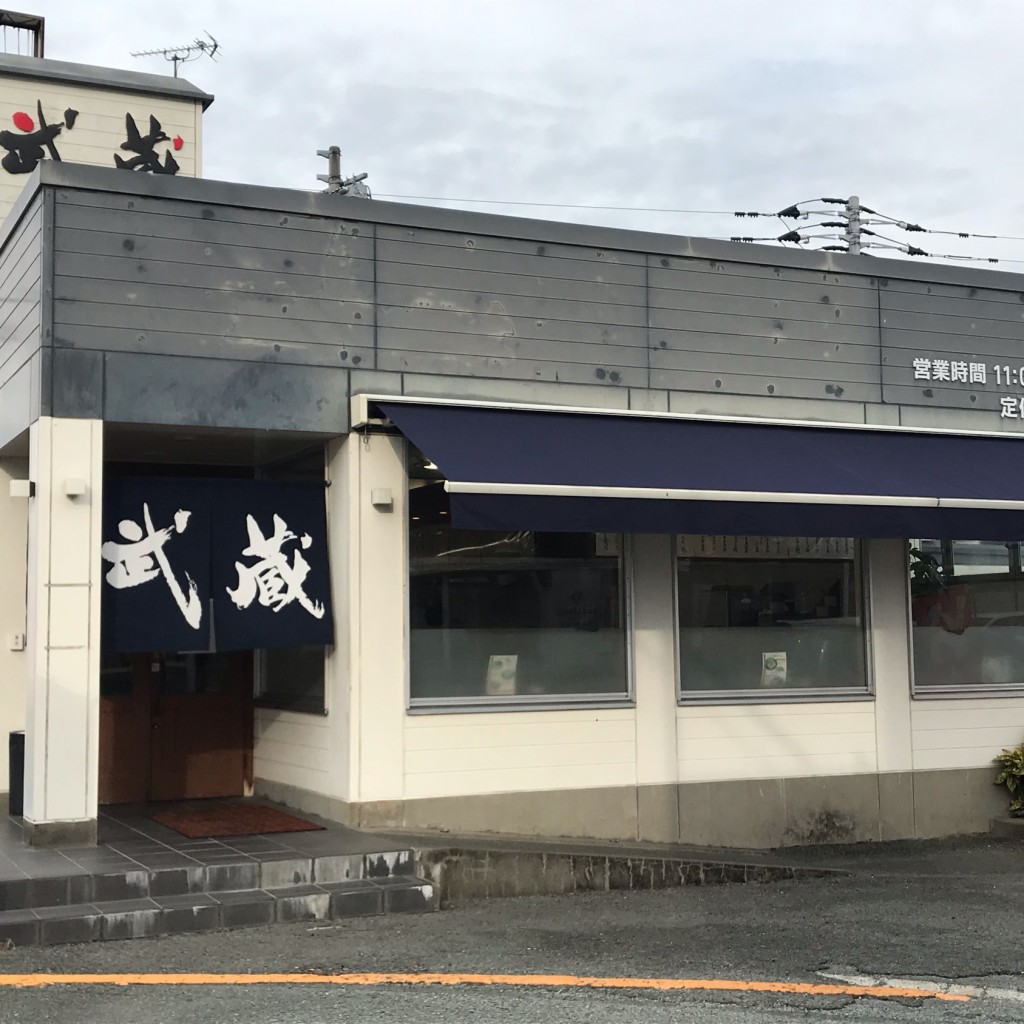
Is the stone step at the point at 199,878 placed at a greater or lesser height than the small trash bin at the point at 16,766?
Result: lesser

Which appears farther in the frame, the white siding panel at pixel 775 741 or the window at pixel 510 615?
the white siding panel at pixel 775 741

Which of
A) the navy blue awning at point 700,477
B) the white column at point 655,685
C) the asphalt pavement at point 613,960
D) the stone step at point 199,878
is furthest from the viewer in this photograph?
the white column at point 655,685

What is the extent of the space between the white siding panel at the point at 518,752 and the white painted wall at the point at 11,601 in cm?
416

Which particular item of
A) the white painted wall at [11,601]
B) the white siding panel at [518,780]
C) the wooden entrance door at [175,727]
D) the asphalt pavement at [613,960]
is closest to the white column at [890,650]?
the asphalt pavement at [613,960]

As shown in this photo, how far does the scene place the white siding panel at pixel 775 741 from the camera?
1130 cm

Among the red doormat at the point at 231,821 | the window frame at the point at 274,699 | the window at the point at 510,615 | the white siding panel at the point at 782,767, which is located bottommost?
the red doormat at the point at 231,821

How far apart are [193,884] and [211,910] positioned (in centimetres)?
44

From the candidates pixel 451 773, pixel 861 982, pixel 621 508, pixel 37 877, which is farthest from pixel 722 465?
pixel 37 877

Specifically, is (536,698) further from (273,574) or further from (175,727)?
(175,727)

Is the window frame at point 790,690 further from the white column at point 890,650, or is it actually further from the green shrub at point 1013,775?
the green shrub at point 1013,775

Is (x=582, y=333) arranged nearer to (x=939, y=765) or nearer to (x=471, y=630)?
(x=471, y=630)

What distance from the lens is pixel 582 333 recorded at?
1129 cm

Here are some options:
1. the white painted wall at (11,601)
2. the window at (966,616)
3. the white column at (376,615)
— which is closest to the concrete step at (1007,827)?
the window at (966,616)

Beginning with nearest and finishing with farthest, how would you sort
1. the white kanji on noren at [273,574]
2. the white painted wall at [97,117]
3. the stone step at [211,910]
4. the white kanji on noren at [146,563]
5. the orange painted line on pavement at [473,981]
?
the orange painted line on pavement at [473,981] → the stone step at [211,910] → the white kanji on noren at [146,563] → the white kanji on noren at [273,574] → the white painted wall at [97,117]
